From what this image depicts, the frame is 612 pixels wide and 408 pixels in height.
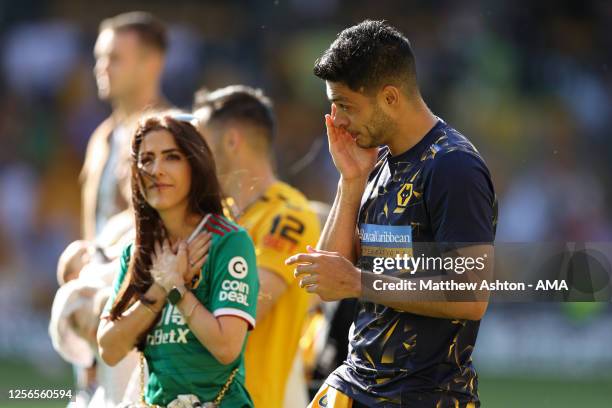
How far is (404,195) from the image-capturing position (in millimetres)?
3666

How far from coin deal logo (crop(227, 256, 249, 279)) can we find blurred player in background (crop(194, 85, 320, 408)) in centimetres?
97

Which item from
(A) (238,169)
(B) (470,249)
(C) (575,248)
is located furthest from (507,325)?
(B) (470,249)

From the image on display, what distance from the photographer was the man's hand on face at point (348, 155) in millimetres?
4012

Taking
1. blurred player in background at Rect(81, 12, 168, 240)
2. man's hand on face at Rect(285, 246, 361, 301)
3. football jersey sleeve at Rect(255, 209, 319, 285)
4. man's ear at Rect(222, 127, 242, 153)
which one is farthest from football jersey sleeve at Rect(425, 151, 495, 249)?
blurred player in background at Rect(81, 12, 168, 240)

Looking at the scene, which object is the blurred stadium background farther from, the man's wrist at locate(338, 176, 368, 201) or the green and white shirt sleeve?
the man's wrist at locate(338, 176, 368, 201)

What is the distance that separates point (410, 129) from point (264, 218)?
176 centimetres

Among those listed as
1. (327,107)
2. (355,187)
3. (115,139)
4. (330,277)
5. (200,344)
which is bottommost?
(200,344)

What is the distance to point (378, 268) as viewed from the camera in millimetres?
3756

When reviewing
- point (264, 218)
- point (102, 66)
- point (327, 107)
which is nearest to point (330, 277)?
point (264, 218)

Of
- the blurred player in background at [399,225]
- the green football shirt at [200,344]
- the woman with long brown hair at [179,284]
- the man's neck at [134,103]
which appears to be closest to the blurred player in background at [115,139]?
the man's neck at [134,103]

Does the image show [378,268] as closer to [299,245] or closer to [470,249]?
[470,249]

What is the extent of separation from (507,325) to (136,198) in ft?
31.1

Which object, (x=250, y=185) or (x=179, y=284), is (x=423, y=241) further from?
(x=250, y=185)

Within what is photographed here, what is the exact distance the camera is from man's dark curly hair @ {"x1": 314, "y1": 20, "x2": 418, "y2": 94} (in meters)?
3.74
